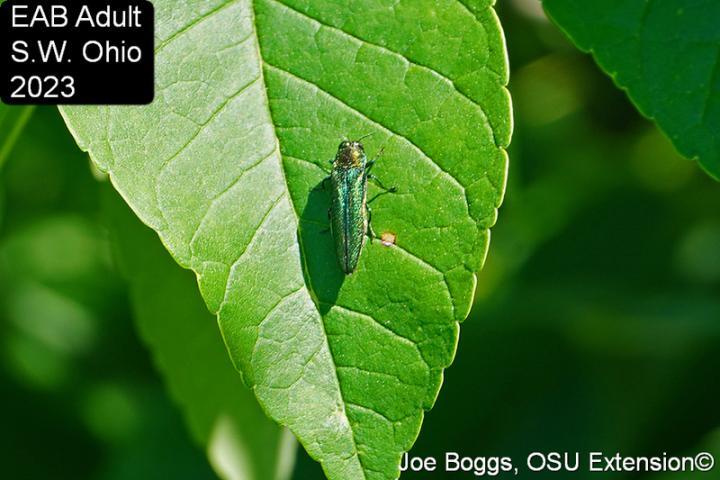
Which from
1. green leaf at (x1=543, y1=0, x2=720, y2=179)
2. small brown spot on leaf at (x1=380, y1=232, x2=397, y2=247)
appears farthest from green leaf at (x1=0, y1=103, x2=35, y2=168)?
green leaf at (x1=543, y1=0, x2=720, y2=179)

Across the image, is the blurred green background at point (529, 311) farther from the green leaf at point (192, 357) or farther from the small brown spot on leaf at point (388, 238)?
the small brown spot on leaf at point (388, 238)

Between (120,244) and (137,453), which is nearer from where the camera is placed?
(120,244)

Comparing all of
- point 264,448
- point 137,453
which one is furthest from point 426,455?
point 137,453

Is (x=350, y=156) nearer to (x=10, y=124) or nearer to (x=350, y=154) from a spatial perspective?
(x=350, y=154)

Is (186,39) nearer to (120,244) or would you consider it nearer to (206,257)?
(206,257)

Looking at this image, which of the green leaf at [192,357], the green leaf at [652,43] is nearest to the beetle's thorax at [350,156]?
the green leaf at [652,43]

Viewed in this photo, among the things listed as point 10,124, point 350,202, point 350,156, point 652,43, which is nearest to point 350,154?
point 350,156

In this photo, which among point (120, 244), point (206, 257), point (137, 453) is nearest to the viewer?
point (206, 257)
